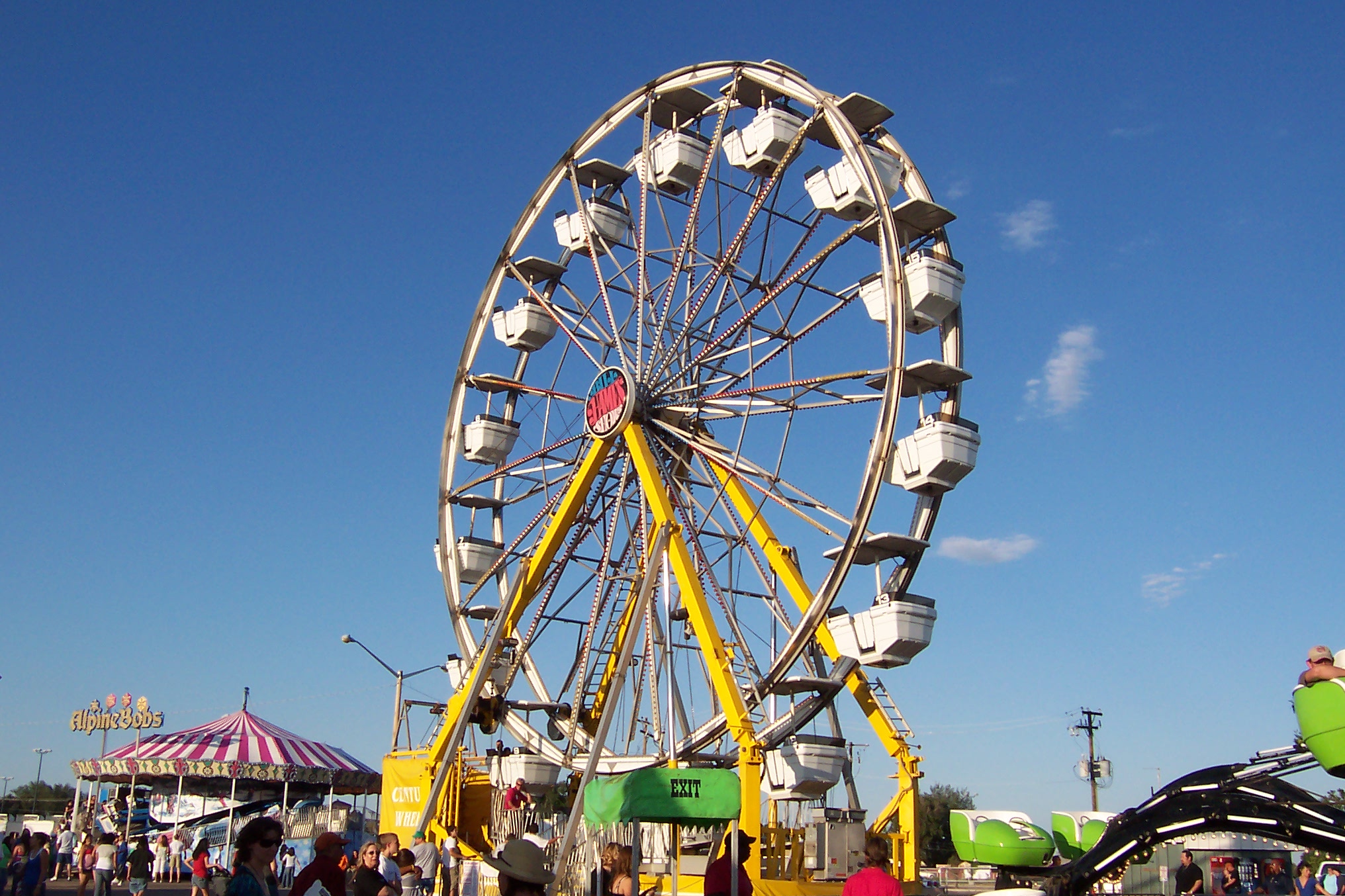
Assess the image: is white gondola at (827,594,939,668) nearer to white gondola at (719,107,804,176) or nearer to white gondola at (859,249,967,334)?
white gondola at (859,249,967,334)

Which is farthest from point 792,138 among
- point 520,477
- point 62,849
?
point 62,849

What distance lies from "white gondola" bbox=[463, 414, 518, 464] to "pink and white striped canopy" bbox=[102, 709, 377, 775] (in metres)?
19.1

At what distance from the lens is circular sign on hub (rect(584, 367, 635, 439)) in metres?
20.5

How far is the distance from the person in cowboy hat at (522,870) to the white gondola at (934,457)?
13791 millimetres

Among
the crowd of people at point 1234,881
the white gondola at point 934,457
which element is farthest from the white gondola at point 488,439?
the crowd of people at point 1234,881

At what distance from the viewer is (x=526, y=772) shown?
20922mm

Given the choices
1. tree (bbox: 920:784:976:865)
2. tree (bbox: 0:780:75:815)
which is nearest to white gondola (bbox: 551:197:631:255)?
tree (bbox: 920:784:976:865)

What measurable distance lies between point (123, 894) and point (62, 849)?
1803mm

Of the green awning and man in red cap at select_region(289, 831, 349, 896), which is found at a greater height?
the green awning

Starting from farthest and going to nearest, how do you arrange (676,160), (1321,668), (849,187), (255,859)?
(676,160)
(849,187)
(1321,668)
(255,859)

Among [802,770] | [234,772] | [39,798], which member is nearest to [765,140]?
[802,770]

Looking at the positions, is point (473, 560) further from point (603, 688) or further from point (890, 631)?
point (890, 631)

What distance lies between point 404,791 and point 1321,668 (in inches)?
578

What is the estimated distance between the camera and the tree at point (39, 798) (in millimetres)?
91963
